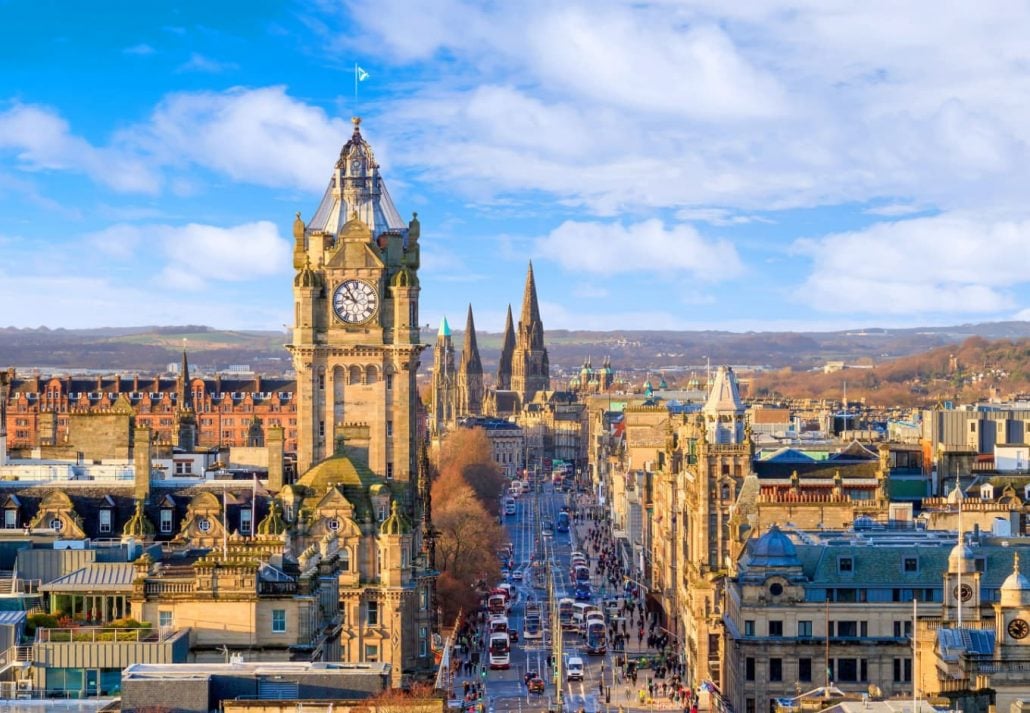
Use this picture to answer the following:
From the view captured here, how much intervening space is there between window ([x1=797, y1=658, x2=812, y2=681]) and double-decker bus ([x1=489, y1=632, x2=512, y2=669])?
115ft

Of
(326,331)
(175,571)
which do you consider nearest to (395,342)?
(326,331)

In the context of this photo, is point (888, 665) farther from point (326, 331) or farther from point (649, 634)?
point (649, 634)

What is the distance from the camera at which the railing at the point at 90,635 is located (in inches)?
2806

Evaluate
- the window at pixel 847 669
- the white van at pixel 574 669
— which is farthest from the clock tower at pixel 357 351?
the window at pixel 847 669

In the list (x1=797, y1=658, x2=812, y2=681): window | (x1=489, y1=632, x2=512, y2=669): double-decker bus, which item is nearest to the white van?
(x1=489, y1=632, x2=512, y2=669): double-decker bus

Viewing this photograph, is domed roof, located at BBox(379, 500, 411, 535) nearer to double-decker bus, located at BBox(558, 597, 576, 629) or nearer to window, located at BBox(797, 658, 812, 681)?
window, located at BBox(797, 658, 812, 681)

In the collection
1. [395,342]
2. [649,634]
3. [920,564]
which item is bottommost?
[649,634]

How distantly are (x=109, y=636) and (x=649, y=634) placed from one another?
83448mm

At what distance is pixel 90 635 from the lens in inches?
2817

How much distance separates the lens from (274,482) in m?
120

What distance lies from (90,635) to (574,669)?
60951 mm

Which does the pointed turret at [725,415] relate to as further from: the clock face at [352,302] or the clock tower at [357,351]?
the clock face at [352,302]

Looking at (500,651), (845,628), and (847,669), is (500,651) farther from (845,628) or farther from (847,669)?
(847,669)

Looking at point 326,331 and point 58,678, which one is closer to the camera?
point 58,678
